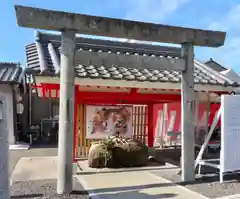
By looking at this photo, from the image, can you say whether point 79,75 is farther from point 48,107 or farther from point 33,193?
point 48,107

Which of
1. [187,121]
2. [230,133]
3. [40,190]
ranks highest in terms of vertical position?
[187,121]

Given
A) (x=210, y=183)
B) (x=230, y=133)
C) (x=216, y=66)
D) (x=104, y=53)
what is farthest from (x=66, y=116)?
(x=216, y=66)

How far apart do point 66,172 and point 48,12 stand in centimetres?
289

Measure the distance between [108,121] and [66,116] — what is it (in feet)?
14.0

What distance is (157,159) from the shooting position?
8617mm

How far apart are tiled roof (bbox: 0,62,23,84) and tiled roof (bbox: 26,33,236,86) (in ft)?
15.4

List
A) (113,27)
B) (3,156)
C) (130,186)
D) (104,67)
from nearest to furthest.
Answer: (3,156)
(113,27)
(130,186)
(104,67)

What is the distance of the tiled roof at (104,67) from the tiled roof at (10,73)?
469 centimetres

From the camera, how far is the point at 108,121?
30.2 feet

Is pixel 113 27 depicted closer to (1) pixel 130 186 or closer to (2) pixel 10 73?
(1) pixel 130 186

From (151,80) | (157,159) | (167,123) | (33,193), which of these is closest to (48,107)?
(167,123)

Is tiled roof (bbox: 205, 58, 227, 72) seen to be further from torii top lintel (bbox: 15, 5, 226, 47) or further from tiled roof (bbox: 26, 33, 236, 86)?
torii top lintel (bbox: 15, 5, 226, 47)

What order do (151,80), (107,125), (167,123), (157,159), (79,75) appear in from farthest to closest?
(167,123) < (107,125) < (157,159) < (151,80) < (79,75)

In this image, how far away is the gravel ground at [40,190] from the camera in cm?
488
